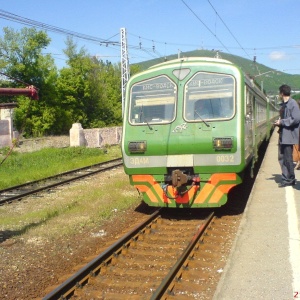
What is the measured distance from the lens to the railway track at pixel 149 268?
488cm

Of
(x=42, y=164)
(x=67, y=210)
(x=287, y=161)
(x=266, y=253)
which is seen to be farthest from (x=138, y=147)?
(x=42, y=164)

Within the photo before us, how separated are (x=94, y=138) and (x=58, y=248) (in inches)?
935

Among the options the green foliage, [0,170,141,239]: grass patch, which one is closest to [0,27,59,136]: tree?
the green foliage

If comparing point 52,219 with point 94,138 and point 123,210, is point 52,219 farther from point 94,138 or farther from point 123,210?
point 94,138

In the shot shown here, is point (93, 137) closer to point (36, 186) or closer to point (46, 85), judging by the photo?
point (46, 85)

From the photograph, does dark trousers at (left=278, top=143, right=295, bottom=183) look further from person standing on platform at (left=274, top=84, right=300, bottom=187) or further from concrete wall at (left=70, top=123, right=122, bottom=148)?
concrete wall at (left=70, top=123, right=122, bottom=148)

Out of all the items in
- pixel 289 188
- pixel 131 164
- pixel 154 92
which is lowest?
pixel 289 188

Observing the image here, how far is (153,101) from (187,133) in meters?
0.97

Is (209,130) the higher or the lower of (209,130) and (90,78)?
the lower

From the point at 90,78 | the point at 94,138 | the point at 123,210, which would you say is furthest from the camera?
the point at 90,78

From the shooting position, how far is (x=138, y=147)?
8023 mm

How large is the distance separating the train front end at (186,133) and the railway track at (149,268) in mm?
703

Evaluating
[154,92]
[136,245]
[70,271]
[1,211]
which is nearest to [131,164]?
[154,92]

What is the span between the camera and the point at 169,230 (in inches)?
296
